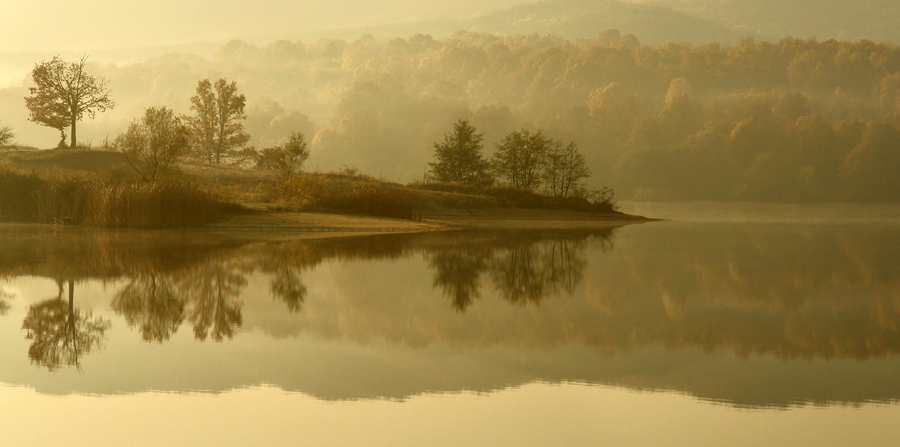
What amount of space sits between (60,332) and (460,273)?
6.34 metres

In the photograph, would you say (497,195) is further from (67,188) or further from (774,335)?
(774,335)

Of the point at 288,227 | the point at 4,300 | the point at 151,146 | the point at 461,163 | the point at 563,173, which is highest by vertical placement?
the point at 461,163

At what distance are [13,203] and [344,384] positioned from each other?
79.7 feet

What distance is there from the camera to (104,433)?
409 cm

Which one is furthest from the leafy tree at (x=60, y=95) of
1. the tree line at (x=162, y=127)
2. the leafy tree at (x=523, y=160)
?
the leafy tree at (x=523, y=160)

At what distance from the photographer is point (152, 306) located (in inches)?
310

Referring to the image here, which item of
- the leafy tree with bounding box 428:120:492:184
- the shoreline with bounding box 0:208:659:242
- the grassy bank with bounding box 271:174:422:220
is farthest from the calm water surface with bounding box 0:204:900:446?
the leafy tree with bounding box 428:120:492:184

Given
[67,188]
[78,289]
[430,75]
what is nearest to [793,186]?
[430,75]

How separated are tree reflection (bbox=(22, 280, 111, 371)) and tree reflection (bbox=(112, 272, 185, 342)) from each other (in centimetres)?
36

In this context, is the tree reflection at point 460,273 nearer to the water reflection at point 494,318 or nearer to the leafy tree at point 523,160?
the water reflection at point 494,318

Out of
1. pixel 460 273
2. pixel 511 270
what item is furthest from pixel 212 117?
pixel 460 273

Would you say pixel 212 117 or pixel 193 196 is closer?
pixel 193 196

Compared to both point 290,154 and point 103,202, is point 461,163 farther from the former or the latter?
point 103,202

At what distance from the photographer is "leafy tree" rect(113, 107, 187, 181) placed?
27.2 m
